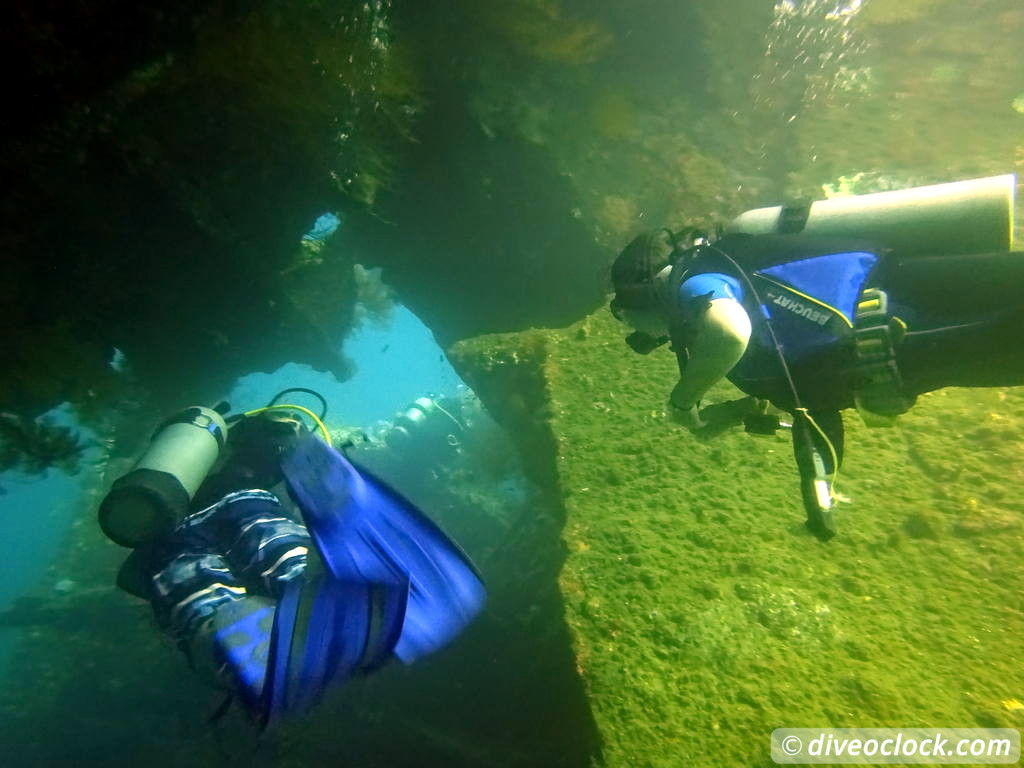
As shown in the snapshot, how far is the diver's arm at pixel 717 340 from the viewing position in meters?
2.56

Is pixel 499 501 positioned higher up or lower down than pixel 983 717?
higher up

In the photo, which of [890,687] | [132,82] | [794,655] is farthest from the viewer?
[132,82]

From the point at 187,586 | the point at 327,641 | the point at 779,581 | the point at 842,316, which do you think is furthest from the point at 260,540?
the point at 842,316

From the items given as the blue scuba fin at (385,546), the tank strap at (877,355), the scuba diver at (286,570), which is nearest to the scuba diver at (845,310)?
the tank strap at (877,355)

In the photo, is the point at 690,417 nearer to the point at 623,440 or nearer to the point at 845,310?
the point at 845,310

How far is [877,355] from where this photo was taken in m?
2.61

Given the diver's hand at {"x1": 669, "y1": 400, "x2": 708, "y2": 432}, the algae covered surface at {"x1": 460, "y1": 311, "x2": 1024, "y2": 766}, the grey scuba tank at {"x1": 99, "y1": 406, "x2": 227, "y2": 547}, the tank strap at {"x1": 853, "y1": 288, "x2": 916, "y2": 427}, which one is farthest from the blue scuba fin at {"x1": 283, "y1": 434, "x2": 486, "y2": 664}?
the tank strap at {"x1": 853, "y1": 288, "x2": 916, "y2": 427}

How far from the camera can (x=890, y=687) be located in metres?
2.98

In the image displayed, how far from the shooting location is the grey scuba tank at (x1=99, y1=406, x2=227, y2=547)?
311 centimetres

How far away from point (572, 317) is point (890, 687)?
554 cm

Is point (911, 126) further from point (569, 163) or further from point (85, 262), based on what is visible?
point (85, 262)

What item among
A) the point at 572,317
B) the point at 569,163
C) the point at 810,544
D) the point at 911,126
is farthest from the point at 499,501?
the point at 911,126

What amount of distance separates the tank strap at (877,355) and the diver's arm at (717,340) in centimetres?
54

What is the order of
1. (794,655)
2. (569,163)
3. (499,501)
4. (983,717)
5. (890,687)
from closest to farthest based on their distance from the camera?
(983,717) < (890,687) < (794,655) < (569,163) < (499,501)
